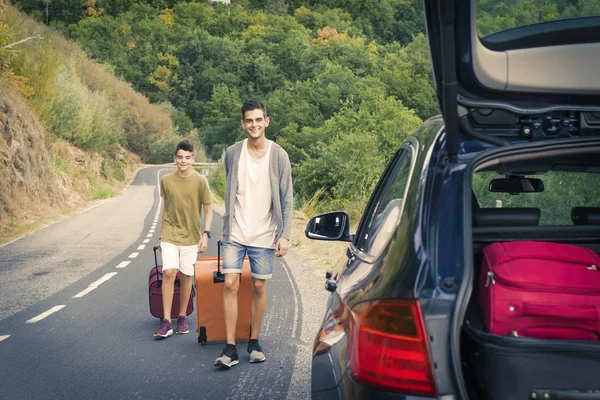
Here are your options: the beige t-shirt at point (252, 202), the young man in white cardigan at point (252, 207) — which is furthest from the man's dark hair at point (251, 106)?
the beige t-shirt at point (252, 202)

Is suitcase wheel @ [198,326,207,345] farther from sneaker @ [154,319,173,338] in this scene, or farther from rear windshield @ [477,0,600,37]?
rear windshield @ [477,0,600,37]

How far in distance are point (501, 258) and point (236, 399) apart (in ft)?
9.95

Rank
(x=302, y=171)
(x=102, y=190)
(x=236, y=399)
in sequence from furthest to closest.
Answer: (x=102, y=190)
(x=302, y=171)
(x=236, y=399)

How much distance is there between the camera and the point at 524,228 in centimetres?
331

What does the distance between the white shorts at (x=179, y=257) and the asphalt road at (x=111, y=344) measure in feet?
2.11

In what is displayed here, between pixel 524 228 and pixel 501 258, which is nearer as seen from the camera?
pixel 501 258

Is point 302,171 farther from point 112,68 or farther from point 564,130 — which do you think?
point 112,68

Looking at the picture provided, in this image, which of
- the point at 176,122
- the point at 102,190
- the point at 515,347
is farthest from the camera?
the point at 176,122

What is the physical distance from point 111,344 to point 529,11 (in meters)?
5.30

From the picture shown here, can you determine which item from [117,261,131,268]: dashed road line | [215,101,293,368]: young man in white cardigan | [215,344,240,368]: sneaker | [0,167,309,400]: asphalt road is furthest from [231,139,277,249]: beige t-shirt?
[117,261,131,268]: dashed road line

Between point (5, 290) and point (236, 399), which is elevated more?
point (236, 399)

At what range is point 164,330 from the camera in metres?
7.35

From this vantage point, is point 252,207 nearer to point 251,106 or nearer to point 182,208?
point 251,106

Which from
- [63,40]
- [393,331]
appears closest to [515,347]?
[393,331]
